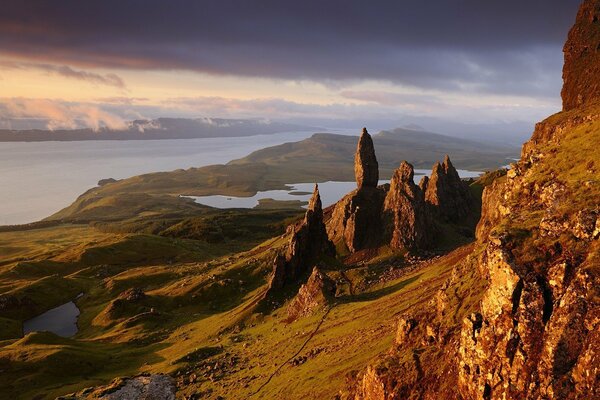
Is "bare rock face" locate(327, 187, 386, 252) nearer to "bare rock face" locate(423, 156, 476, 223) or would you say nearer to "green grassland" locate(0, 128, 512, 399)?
"green grassland" locate(0, 128, 512, 399)

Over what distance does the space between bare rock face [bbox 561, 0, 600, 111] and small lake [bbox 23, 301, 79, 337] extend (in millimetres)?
188514

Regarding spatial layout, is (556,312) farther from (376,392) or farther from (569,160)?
(569,160)

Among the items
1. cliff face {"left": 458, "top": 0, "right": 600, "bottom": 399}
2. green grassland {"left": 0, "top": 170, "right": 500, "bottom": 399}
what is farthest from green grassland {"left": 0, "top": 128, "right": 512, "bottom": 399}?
cliff face {"left": 458, "top": 0, "right": 600, "bottom": 399}

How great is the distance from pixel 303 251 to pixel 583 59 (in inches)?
4175

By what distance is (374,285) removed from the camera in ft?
356

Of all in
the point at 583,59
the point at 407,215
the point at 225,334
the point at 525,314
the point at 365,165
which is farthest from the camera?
the point at 365,165

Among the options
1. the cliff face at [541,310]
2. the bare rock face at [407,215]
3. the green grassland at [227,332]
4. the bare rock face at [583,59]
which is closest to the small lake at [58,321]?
the green grassland at [227,332]

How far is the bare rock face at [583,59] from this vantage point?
127m

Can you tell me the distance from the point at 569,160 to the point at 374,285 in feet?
212

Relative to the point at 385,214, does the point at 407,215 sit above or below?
above

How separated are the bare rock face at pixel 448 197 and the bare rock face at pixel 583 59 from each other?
5410 centimetres

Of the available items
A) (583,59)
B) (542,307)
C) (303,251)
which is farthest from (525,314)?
(583,59)

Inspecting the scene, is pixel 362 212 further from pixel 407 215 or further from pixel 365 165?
pixel 365 165

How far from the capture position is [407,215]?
134m
